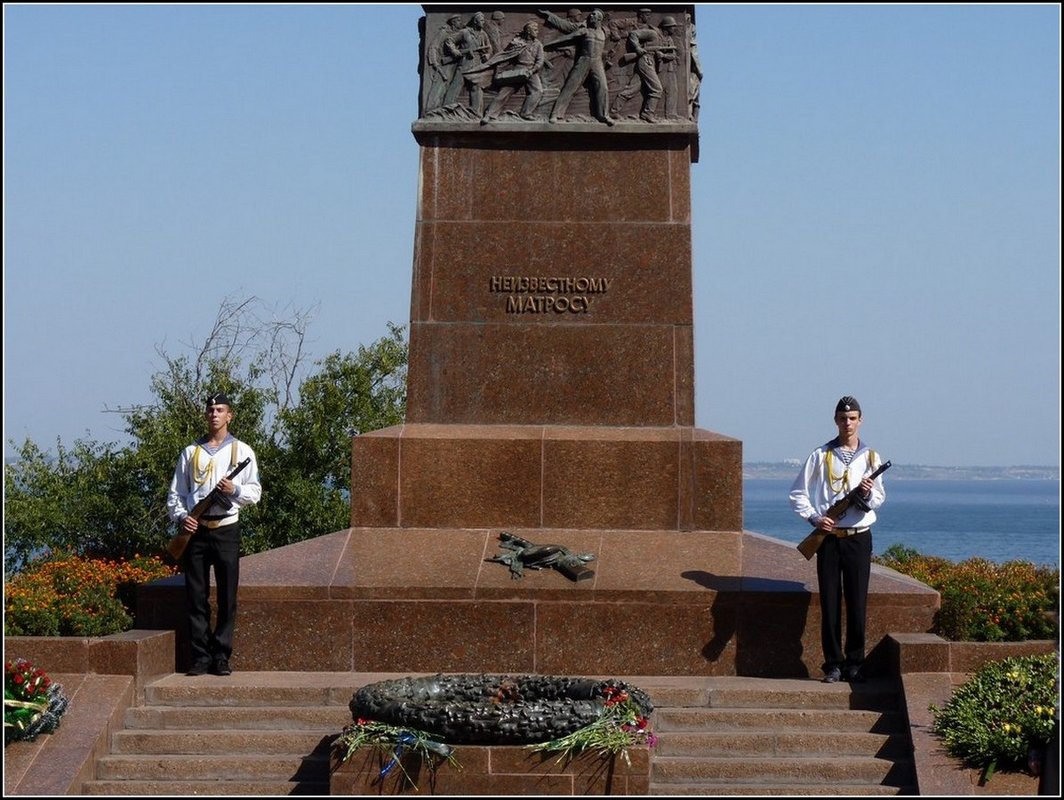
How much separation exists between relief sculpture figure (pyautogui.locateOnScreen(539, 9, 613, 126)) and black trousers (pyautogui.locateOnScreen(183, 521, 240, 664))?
190 inches

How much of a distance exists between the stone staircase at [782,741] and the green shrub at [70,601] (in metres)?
4.11

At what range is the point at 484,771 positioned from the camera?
406 inches

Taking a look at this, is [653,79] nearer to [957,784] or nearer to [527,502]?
[527,502]

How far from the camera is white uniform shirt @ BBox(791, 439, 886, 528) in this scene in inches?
484

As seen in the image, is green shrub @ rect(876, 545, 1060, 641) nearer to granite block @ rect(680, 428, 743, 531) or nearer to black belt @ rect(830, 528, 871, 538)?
black belt @ rect(830, 528, 871, 538)

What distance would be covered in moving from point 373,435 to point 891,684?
4.68 metres

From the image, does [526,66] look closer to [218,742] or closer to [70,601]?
[70,601]

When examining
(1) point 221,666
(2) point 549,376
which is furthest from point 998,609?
(1) point 221,666

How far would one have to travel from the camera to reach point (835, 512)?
1225 centimetres

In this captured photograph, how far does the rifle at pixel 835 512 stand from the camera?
1214cm

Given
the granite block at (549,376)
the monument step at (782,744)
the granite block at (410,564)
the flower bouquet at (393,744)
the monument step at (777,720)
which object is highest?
the granite block at (549,376)

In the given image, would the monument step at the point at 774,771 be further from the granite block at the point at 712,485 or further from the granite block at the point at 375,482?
the granite block at the point at 375,482

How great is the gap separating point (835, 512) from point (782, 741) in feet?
5.67

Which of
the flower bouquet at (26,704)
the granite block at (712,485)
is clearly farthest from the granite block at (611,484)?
the flower bouquet at (26,704)
